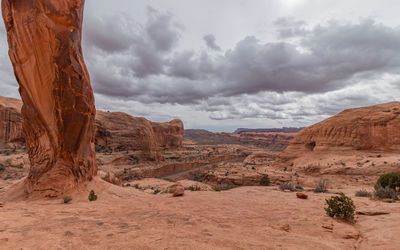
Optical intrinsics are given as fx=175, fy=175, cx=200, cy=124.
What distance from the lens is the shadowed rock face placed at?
8.00 meters

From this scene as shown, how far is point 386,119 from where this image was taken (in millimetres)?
23094

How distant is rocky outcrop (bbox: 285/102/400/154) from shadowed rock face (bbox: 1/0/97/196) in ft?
100

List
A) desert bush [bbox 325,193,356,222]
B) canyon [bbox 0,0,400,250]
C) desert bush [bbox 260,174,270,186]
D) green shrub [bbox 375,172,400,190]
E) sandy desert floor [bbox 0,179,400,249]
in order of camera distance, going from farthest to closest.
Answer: desert bush [bbox 260,174,270,186], green shrub [bbox 375,172,400,190], desert bush [bbox 325,193,356,222], canyon [bbox 0,0,400,250], sandy desert floor [bbox 0,179,400,249]

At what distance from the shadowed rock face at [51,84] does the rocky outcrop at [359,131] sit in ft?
100

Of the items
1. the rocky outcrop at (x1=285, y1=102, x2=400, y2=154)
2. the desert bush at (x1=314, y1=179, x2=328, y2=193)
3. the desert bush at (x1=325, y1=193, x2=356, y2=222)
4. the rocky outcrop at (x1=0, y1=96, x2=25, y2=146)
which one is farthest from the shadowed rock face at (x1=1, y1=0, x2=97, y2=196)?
the rocky outcrop at (x1=285, y1=102, x2=400, y2=154)

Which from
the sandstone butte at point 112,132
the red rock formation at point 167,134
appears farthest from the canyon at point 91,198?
the red rock formation at point 167,134

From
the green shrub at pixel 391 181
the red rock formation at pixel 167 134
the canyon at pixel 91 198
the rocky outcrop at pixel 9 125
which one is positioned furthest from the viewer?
the red rock formation at pixel 167 134

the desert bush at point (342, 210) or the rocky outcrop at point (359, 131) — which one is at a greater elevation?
the rocky outcrop at point (359, 131)

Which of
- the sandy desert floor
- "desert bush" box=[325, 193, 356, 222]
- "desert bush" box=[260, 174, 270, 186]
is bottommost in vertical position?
"desert bush" box=[260, 174, 270, 186]

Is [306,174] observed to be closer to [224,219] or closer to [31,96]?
[224,219]

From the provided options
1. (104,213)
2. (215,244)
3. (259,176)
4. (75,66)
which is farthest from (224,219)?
(259,176)

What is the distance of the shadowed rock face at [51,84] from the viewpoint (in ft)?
26.2

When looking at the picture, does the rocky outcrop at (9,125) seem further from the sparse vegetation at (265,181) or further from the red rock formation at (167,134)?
the sparse vegetation at (265,181)

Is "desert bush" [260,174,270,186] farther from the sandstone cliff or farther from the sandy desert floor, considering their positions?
the sandstone cliff
